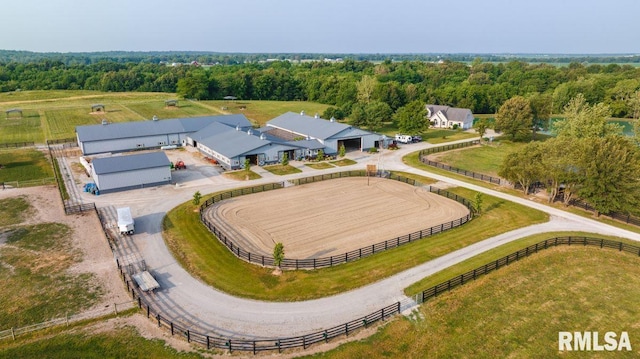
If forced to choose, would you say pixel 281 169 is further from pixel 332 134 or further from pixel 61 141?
pixel 61 141

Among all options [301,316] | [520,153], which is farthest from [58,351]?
[520,153]

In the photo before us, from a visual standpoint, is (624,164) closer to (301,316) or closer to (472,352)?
(472,352)

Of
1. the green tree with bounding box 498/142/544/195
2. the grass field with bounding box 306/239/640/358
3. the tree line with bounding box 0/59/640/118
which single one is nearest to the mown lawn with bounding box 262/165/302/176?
the green tree with bounding box 498/142/544/195

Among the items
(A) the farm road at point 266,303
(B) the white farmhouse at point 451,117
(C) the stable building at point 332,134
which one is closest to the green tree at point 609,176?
(A) the farm road at point 266,303

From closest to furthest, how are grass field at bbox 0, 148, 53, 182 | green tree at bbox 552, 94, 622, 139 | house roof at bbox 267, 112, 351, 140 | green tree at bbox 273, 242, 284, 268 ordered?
1. green tree at bbox 273, 242, 284, 268
2. grass field at bbox 0, 148, 53, 182
3. green tree at bbox 552, 94, 622, 139
4. house roof at bbox 267, 112, 351, 140

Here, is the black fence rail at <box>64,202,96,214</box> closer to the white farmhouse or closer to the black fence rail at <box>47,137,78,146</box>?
the black fence rail at <box>47,137,78,146</box>
